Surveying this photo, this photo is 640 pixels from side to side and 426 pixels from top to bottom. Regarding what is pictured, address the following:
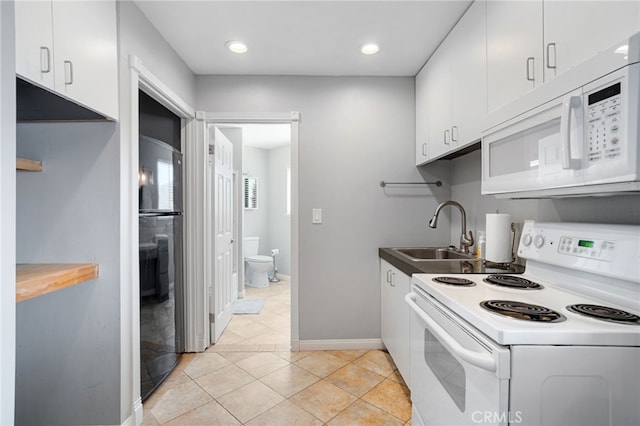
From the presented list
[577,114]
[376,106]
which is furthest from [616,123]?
[376,106]

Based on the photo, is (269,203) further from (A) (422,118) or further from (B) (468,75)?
(B) (468,75)

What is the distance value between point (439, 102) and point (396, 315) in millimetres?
1518

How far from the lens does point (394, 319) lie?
2098mm

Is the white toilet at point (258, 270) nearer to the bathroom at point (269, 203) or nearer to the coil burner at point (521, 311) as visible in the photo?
the bathroom at point (269, 203)

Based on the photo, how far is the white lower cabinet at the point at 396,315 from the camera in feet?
5.93

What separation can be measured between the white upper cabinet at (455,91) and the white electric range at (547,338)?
2.39ft

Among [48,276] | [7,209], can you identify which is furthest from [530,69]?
[48,276]

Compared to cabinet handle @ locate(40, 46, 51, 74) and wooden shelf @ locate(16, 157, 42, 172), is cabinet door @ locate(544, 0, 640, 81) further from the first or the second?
wooden shelf @ locate(16, 157, 42, 172)

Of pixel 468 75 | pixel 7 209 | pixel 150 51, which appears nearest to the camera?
pixel 7 209

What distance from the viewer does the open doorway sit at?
9.80 ft

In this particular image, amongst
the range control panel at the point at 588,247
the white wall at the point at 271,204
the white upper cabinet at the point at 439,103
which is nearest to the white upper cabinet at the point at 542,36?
the white upper cabinet at the point at 439,103

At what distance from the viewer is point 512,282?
1.27 meters

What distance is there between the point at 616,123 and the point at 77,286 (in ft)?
7.21

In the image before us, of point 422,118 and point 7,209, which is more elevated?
point 422,118
